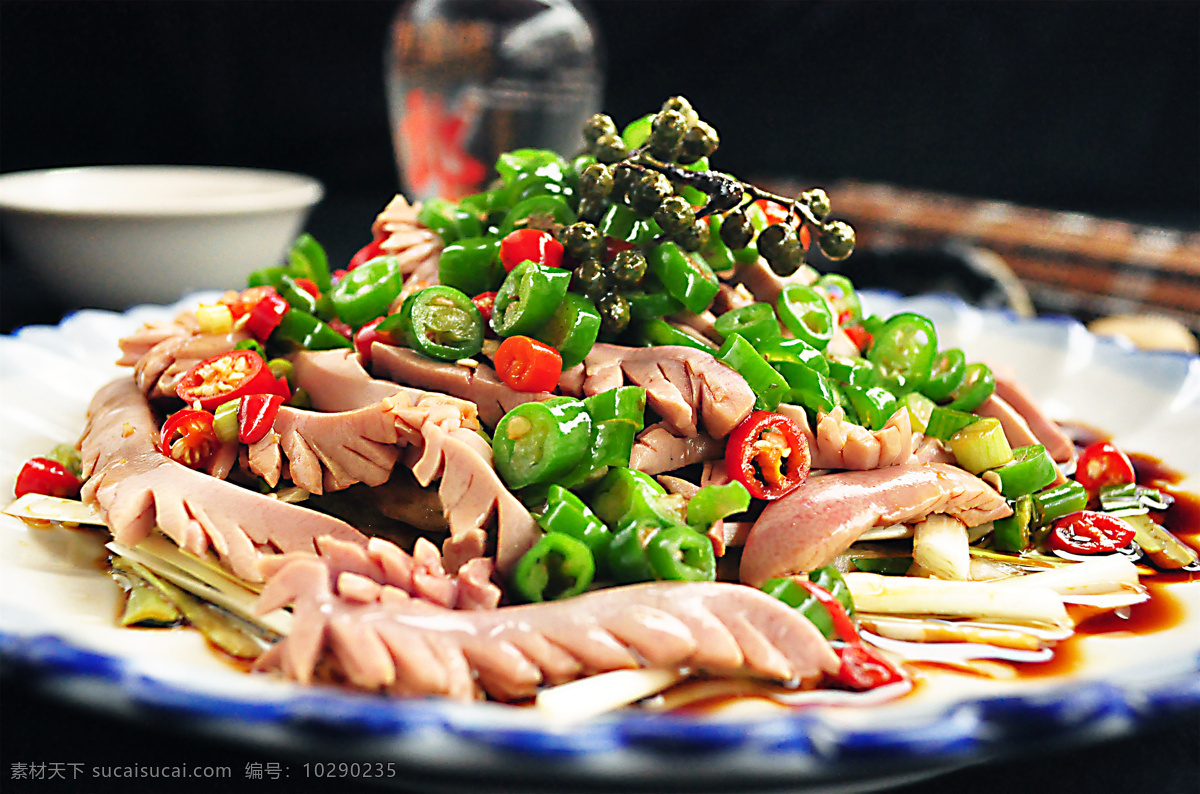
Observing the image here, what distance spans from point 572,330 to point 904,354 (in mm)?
1044

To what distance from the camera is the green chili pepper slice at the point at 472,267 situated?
2.53 m

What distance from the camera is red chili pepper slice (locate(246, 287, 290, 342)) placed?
2.69m

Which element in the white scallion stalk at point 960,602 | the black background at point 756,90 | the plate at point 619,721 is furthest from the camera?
the black background at point 756,90

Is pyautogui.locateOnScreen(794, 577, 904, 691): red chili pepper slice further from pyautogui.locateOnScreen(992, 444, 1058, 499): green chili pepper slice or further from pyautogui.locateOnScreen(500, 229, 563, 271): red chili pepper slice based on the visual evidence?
pyautogui.locateOnScreen(500, 229, 563, 271): red chili pepper slice

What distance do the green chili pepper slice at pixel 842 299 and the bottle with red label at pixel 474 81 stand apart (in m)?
3.25

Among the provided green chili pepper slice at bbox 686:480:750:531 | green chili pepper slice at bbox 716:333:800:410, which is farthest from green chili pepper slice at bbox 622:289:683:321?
green chili pepper slice at bbox 686:480:750:531

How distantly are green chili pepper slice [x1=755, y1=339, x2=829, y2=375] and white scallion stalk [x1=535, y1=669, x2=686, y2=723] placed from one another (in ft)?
3.07

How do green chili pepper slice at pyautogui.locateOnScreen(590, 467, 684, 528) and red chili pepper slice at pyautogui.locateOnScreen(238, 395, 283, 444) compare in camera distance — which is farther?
red chili pepper slice at pyautogui.locateOnScreen(238, 395, 283, 444)

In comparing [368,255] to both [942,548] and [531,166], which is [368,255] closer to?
[531,166]

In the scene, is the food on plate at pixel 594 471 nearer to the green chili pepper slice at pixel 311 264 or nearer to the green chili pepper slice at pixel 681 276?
the green chili pepper slice at pixel 681 276

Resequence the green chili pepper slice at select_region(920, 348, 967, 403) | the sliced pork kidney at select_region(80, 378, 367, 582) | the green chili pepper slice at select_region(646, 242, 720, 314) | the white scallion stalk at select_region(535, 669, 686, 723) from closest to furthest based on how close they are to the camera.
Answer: the white scallion stalk at select_region(535, 669, 686, 723) → the sliced pork kidney at select_region(80, 378, 367, 582) → the green chili pepper slice at select_region(646, 242, 720, 314) → the green chili pepper slice at select_region(920, 348, 967, 403)

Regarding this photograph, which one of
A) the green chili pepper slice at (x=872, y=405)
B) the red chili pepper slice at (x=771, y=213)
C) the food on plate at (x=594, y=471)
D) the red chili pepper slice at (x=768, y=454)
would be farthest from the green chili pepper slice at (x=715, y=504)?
the red chili pepper slice at (x=771, y=213)

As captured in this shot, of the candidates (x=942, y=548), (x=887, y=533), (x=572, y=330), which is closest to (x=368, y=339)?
(x=572, y=330)

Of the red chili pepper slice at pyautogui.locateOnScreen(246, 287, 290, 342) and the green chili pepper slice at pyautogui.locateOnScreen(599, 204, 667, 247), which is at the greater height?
the green chili pepper slice at pyautogui.locateOnScreen(599, 204, 667, 247)
